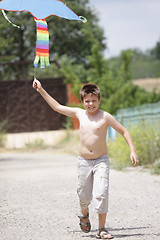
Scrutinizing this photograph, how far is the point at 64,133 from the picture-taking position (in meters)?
19.5

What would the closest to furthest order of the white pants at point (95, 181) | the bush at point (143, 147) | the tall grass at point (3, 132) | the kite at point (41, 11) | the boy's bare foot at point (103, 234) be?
the boy's bare foot at point (103, 234)
the white pants at point (95, 181)
the kite at point (41, 11)
the bush at point (143, 147)
the tall grass at point (3, 132)

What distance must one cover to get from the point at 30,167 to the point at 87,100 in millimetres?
7294

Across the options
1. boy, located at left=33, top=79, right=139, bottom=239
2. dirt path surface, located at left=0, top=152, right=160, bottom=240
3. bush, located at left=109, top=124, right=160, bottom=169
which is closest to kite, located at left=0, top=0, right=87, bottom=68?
boy, located at left=33, top=79, right=139, bottom=239

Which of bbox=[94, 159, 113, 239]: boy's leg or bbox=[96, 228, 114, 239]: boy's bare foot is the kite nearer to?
bbox=[94, 159, 113, 239]: boy's leg

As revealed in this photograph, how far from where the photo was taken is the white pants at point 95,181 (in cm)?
443

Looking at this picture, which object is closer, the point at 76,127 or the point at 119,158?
the point at 119,158

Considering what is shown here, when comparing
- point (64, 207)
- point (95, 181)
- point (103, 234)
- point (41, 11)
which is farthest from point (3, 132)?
point (103, 234)

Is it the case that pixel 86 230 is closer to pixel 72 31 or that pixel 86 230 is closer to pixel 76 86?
pixel 76 86

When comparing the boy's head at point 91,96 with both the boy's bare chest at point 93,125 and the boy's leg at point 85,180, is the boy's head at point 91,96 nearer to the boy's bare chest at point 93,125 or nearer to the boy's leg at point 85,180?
the boy's bare chest at point 93,125

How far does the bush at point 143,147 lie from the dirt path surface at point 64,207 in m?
0.59

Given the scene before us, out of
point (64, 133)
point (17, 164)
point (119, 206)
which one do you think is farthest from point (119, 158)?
point (64, 133)

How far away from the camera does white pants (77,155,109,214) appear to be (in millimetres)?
4426

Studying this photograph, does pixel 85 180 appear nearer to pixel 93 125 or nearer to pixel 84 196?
pixel 84 196

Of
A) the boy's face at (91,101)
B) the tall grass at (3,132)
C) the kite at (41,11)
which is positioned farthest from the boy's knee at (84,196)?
the tall grass at (3,132)
